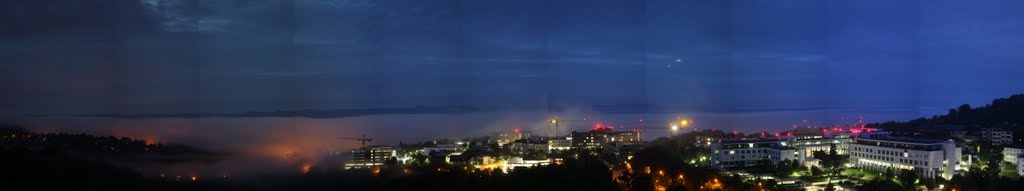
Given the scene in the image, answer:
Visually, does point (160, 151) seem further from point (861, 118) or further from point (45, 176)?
point (861, 118)

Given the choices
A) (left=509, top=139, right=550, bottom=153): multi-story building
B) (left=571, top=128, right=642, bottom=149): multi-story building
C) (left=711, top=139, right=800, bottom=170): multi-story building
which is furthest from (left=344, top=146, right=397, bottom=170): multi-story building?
(left=711, top=139, right=800, bottom=170): multi-story building

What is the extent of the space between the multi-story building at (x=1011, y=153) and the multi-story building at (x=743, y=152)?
4.12 meters

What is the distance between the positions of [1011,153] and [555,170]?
959 cm

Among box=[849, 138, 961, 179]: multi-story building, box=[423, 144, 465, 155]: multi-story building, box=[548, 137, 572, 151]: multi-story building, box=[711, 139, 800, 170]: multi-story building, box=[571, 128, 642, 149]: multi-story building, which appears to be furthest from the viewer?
box=[571, 128, 642, 149]: multi-story building

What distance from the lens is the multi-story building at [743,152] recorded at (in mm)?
15945

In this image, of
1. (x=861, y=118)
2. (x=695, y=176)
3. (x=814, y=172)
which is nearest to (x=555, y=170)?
(x=695, y=176)

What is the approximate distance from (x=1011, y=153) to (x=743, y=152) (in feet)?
17.5

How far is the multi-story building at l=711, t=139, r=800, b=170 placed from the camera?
15945 mm

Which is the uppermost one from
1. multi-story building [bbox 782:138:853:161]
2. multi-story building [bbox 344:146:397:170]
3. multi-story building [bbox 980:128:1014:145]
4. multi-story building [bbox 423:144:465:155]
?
multi-story building [bbox 980:128:1014:145]

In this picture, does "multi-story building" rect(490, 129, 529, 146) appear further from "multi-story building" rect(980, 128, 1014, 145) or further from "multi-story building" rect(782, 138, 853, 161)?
"multi-story building" rect(980, 128, 1014, 145)

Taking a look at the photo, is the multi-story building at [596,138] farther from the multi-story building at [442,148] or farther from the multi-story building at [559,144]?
the multi-story building at [442,148]

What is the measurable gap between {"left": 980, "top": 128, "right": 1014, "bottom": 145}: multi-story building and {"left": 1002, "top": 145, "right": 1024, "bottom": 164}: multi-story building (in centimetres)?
298

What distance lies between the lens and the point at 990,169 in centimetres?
1259

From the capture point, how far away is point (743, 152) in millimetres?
16391
